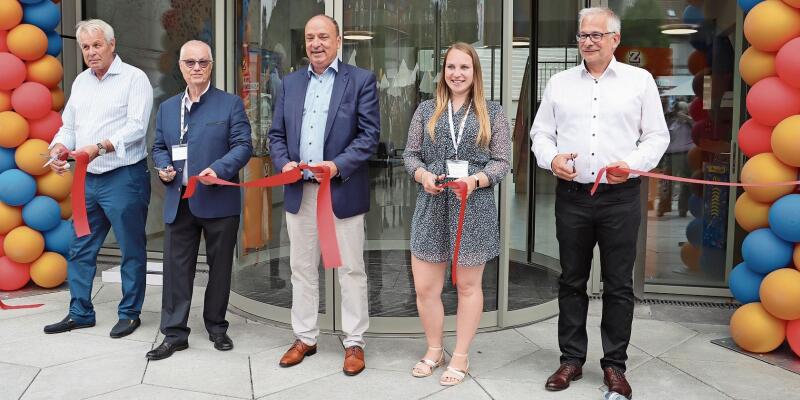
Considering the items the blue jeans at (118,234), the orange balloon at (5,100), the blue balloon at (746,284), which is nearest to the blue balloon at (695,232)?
the blue balloon at (746,284)

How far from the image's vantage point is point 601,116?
3537mm

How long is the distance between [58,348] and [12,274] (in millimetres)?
1478

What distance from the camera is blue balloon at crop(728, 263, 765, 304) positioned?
4.33 metres

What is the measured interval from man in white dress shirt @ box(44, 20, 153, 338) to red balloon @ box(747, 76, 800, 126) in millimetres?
3458

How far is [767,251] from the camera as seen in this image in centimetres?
417

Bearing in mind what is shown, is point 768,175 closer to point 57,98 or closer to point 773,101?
point 773,101

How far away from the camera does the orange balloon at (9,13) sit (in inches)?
206

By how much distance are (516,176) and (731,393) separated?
1858 mm

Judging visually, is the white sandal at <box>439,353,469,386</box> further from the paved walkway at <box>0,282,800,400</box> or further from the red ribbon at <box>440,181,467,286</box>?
the red ribbon at <box>440,181,467,286</box>

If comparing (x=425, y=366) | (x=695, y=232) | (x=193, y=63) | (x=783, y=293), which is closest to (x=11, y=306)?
(x=193, y=63)

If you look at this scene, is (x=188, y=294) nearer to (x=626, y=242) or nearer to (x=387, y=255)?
(x=387, y=255)

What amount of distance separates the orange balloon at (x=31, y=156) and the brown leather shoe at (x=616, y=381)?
156 inches

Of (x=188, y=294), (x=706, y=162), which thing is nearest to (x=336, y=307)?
(x=188, y=294)

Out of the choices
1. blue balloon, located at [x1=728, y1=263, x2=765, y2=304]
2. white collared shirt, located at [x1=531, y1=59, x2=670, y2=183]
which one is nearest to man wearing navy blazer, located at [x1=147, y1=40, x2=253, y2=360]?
white collared shirt, located at [x1=531, y1=59, x2=670, y2=183]
